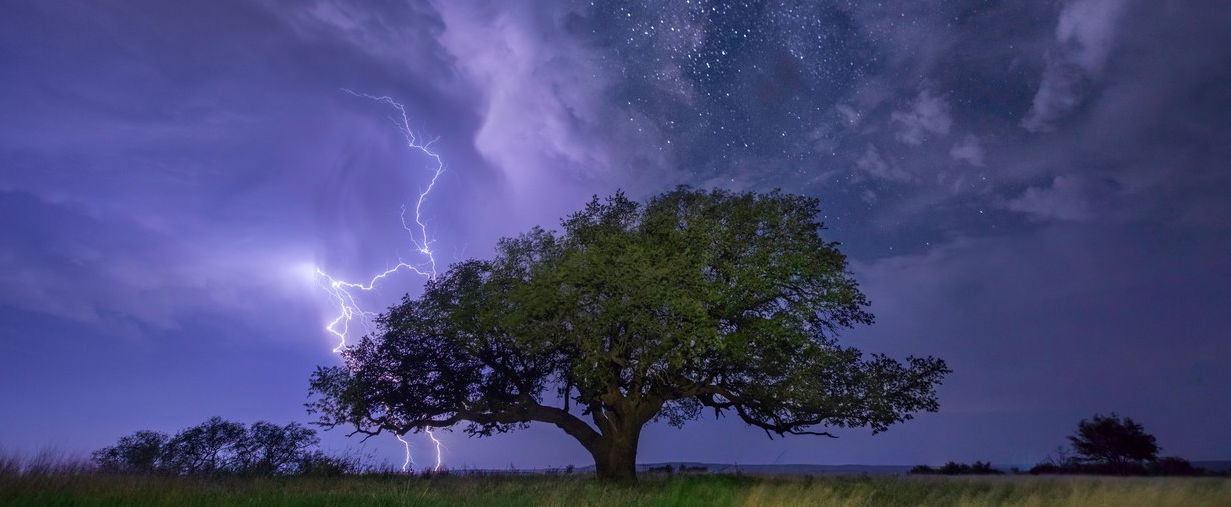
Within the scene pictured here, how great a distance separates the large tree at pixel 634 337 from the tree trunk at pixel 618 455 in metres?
0.05

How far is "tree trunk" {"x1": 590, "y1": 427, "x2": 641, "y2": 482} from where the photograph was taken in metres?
23.9

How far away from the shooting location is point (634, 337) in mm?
22328

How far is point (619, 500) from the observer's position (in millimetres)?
13086

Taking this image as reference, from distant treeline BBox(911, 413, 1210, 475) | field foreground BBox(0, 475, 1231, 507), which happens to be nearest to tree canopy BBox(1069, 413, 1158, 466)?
distant treeline BBox(911, 413, 1210, 475)

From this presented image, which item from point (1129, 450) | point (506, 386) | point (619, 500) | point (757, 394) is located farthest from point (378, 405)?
point (1129, 450)

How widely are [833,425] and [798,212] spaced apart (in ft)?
25.2

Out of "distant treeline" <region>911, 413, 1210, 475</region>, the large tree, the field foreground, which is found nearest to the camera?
the field foreground

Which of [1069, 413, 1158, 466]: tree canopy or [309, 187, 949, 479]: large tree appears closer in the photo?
[309, 187, 949, 479]: large tree

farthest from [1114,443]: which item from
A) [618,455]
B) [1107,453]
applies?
[618,455]

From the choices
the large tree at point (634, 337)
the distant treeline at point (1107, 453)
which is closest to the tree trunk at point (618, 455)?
the large tree at point (634, 337)

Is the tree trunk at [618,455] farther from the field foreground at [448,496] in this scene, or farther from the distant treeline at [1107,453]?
the distant treeline at [1107,453]

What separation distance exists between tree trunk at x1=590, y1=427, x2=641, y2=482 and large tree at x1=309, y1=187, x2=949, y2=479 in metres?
0.05

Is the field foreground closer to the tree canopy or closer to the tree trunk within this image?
the tree trunk

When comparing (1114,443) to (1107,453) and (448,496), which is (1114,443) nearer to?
(1107,453)
